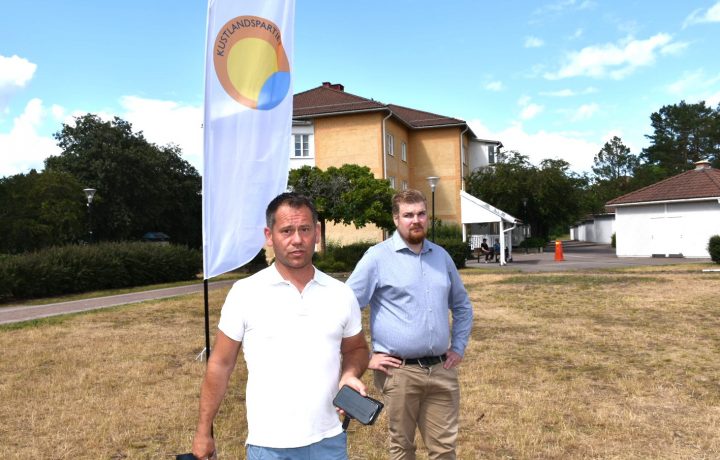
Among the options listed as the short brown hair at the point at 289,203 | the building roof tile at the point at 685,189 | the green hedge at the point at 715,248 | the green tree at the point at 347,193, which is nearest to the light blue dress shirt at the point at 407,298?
the short brown hair at the point at 289,203

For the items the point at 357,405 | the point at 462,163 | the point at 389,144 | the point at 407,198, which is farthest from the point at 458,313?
the point at 462,163

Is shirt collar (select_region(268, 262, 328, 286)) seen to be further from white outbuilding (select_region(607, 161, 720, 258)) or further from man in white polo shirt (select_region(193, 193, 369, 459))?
white outbuilding (select_region(607, 161, 720, 258))

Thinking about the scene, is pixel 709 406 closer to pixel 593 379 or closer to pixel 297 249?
pixel 593 379

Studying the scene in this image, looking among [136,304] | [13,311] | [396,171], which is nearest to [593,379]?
[136,304]

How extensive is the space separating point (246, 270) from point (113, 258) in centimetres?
710

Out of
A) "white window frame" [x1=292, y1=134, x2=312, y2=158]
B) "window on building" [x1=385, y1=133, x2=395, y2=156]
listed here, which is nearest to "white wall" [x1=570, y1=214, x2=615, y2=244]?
"window on building" [x1=385, y1=133, x2=395, y2=156]

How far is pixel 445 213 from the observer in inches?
1567

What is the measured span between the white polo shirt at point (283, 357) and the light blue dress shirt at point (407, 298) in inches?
45.0

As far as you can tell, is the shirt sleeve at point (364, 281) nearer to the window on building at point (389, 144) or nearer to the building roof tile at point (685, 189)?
the building roof tile at point (685, 189)

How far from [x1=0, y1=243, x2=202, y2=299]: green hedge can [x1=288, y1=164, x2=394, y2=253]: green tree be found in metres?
5.76

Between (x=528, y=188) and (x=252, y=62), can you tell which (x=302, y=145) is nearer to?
(x=528, y=188)

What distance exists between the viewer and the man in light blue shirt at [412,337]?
3.37m

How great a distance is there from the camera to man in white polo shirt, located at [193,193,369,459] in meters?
2.19

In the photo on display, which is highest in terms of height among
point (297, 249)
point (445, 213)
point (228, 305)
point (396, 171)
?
point (396, 171)
